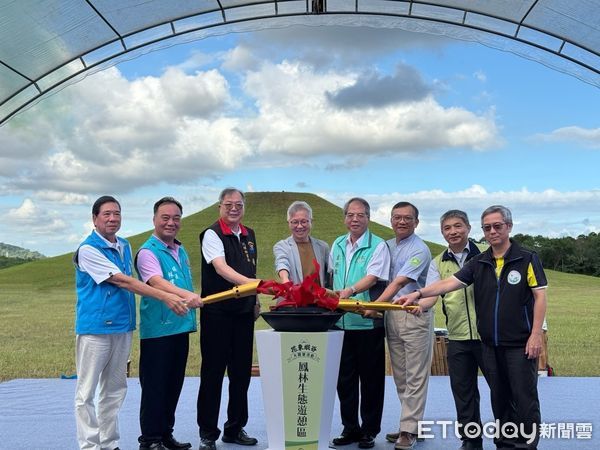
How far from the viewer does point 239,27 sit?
23.6ft

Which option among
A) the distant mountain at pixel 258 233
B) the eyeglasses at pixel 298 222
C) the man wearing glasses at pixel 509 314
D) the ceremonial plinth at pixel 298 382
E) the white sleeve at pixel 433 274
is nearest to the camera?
the ceremonial plinth at pixel 298 382

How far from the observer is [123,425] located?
5719mm

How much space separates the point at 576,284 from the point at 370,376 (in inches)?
1456

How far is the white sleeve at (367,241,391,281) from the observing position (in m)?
4.79

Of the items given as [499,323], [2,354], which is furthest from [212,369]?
[2,354]

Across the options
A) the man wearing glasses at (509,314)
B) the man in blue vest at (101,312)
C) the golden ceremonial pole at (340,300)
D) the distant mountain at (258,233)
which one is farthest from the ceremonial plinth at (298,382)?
the distant mountain at (258,233)

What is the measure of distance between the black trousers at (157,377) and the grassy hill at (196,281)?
→ 6.00 metres

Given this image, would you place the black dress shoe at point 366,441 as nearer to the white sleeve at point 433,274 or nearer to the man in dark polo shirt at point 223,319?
the man in dark polo shirt at point 223,319

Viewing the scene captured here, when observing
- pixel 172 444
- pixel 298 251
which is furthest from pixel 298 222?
pixel 172 444

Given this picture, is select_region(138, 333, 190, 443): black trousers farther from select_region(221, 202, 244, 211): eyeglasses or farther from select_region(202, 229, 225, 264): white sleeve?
select_region(221, 202, 244, 211): eyeglasses

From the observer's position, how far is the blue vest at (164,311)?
4.62m

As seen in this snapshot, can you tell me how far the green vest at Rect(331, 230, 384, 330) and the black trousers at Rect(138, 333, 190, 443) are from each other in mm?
1226

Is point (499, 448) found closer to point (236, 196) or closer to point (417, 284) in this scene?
point (417, 284)

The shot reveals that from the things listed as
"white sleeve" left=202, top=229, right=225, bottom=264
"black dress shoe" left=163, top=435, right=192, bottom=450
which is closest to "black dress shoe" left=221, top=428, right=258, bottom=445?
"black dress shoe" left=163, top=435, right=192, bottom=450
